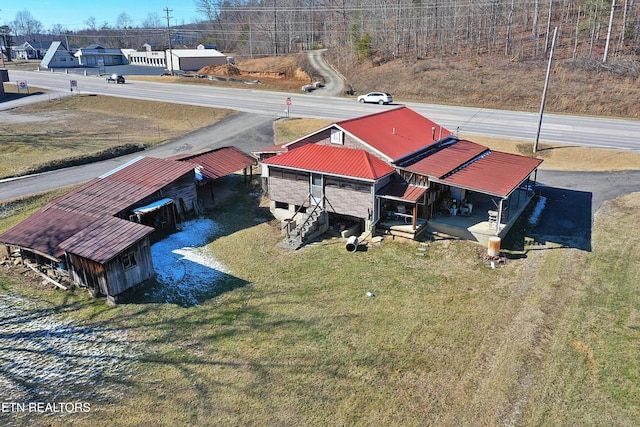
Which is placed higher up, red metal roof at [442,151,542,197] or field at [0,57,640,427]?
red metal roof at [442,151,542,197]

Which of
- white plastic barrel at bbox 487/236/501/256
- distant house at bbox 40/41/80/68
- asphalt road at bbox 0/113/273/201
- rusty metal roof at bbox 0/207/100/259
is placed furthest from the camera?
distant house at bbox 40/41/80/68

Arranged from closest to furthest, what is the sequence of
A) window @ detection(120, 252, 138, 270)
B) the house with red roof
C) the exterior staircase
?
window @ detection(120, 252, 138, 270), the house with red roof, the exterior staircase

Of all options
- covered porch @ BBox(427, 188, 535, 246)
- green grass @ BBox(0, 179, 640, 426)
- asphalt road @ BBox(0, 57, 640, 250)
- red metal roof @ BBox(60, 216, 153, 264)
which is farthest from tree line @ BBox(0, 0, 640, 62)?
red metal roof @ BBox(60, 216, 153, 264)

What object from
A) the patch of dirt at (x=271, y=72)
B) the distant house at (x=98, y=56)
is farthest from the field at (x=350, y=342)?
the distant house at (x=98, y=56)

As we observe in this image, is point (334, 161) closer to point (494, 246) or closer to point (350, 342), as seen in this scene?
point (494, 246)

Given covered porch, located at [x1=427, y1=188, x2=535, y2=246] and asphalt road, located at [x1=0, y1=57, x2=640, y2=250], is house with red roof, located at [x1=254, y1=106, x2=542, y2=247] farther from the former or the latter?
asphalt road, located at [x1=0, y1=57, x2=640, y2=250]

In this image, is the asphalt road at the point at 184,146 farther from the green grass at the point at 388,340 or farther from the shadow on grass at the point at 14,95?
the shadow on grass at the point at 14,95

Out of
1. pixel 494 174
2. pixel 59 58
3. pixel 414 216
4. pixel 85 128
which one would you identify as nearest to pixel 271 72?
pixel 85 128

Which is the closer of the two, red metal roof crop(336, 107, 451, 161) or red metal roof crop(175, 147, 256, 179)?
red metal roof crop(336, 107, 451, 161)
